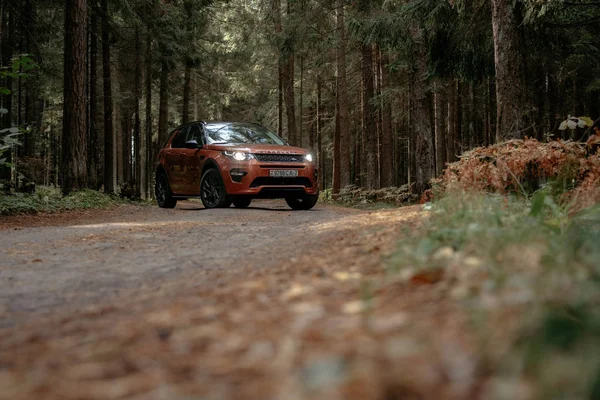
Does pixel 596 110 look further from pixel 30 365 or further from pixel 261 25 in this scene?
pixel 30 365

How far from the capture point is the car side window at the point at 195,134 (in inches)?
472

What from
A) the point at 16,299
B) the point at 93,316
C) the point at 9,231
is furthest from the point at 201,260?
the point at 9,231

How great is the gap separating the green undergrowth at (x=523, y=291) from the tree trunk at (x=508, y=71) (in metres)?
5.28

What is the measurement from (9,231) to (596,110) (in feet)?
75.7

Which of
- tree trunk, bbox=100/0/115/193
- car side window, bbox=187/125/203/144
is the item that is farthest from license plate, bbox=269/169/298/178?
tree trunk, bbox=100/0/115/193

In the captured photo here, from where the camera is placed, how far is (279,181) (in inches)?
428

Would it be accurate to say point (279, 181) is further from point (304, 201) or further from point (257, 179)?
point (304, 201)

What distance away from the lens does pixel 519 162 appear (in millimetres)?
6172

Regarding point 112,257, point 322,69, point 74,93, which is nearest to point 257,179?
point 74,93

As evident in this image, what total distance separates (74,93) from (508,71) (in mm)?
10100

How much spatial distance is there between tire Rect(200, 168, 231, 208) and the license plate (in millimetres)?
1079

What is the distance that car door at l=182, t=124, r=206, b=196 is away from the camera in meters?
11.8

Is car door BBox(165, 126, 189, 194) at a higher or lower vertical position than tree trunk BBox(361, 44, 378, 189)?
lower

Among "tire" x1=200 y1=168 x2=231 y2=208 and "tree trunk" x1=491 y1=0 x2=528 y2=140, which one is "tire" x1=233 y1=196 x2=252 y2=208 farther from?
"tree trunk" x1=491 y1=0 x2=528 y2=140
